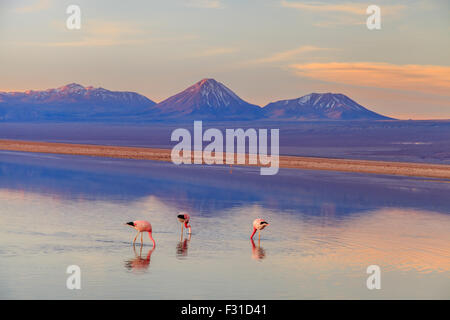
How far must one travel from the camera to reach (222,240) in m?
21.2

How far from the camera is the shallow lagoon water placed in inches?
620

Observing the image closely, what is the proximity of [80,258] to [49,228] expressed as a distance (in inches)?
176

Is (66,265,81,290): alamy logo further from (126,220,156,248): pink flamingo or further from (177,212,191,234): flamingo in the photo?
(177,212,191,234): flamingo

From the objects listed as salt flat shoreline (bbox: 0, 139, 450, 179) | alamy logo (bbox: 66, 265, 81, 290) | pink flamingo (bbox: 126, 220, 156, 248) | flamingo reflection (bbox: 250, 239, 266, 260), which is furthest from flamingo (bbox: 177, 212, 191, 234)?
salt flat shoreline (bbox: 0, 139, 450, 179)

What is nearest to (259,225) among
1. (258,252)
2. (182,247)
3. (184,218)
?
(258,252)

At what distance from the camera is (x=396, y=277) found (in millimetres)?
17328

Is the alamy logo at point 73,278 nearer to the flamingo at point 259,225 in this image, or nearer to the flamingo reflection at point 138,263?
the flamingo reflection at point 138,263

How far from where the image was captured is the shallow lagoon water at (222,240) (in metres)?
15.7

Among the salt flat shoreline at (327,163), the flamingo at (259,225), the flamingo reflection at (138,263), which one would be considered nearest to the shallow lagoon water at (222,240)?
the flamingo reflection at (138,263)

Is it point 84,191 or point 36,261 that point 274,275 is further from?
point 84,191

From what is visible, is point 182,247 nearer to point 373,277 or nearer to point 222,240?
point 222,240

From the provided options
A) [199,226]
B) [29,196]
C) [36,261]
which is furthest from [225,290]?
[29,196]
